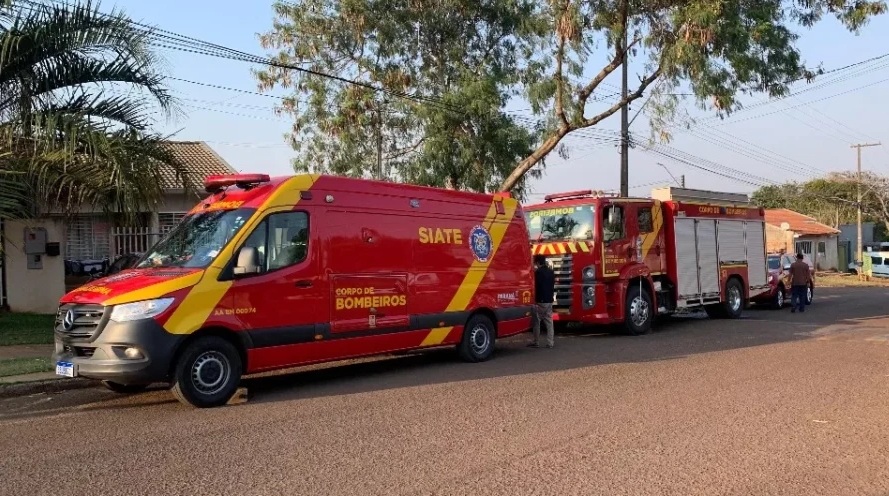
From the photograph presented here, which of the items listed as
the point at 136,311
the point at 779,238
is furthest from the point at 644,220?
the point at 779,238

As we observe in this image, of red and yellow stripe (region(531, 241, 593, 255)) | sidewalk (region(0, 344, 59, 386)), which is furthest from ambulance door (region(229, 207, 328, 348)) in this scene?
red and yellow stripe (region(531, 241, 593, 255))

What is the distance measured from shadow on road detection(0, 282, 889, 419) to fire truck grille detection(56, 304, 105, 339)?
93cm

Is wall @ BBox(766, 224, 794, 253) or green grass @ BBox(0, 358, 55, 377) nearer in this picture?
green grass @ BBox(0, 358, 55, 377)

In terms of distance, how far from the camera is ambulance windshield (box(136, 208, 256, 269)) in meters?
8.83

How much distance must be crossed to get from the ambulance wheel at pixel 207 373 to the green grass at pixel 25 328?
623cm

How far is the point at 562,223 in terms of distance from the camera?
643 inches

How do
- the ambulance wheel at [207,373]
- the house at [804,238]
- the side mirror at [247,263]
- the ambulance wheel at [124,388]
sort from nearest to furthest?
the ambulance wheel at [207,373], the side mirror at [247,263], the ambulance wheel at [124,388], the house at [804,238]

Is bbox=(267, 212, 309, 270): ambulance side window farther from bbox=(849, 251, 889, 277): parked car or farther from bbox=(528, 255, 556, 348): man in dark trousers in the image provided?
bbox=(849, 251, 889, 277): parked car

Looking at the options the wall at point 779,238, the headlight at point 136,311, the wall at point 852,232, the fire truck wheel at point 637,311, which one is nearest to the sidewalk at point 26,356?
the headlight at point 136,311

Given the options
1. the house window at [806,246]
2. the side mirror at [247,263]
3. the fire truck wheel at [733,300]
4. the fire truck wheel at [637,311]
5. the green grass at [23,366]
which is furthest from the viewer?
the house window at [806,246]

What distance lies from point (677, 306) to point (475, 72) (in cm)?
983

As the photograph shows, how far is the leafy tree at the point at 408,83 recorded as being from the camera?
23125 millimetres

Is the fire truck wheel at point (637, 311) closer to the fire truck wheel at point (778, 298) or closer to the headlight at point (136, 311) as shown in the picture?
the fire truck wheel at point (778, 298)

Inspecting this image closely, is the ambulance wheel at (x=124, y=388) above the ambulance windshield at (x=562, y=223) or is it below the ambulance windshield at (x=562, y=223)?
below
